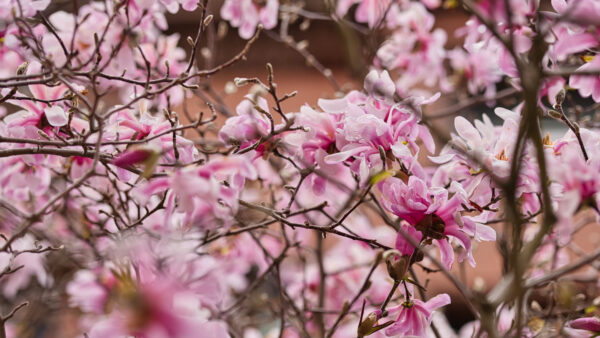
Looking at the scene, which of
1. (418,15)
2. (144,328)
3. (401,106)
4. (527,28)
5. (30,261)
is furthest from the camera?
(418,15)

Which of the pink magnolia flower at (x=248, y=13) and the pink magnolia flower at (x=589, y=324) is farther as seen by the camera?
the pink magnolia flower at (x=248, y=13)

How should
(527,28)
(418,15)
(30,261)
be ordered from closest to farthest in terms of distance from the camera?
1. (527,28)
2. (30,261)
3. (418,15)

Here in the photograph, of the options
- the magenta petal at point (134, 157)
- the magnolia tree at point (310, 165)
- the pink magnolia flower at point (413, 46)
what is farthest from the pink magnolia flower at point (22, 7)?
the pink magnolia flower at point (413, 46)

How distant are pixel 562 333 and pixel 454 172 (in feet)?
0.77

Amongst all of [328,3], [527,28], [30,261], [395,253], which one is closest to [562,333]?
[395,253]

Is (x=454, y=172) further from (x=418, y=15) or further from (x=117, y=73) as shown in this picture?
(x=418, y=15)

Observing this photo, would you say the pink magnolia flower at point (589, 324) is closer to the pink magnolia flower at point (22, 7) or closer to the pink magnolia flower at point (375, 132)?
the pink magnolia flower at point (375, 132)

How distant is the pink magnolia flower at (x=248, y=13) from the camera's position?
1.04 meters

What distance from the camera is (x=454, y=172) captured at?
0.70 metres

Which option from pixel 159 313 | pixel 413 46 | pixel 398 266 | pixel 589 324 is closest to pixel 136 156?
pixel 159 313

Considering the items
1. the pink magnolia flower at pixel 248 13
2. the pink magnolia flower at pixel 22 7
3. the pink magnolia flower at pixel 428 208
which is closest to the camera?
the pink magnolia flower at pixel 428 208

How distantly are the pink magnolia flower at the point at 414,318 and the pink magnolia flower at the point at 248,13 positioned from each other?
1.95 ft

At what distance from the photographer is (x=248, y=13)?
1050 mm

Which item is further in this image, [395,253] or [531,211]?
[531,211]
